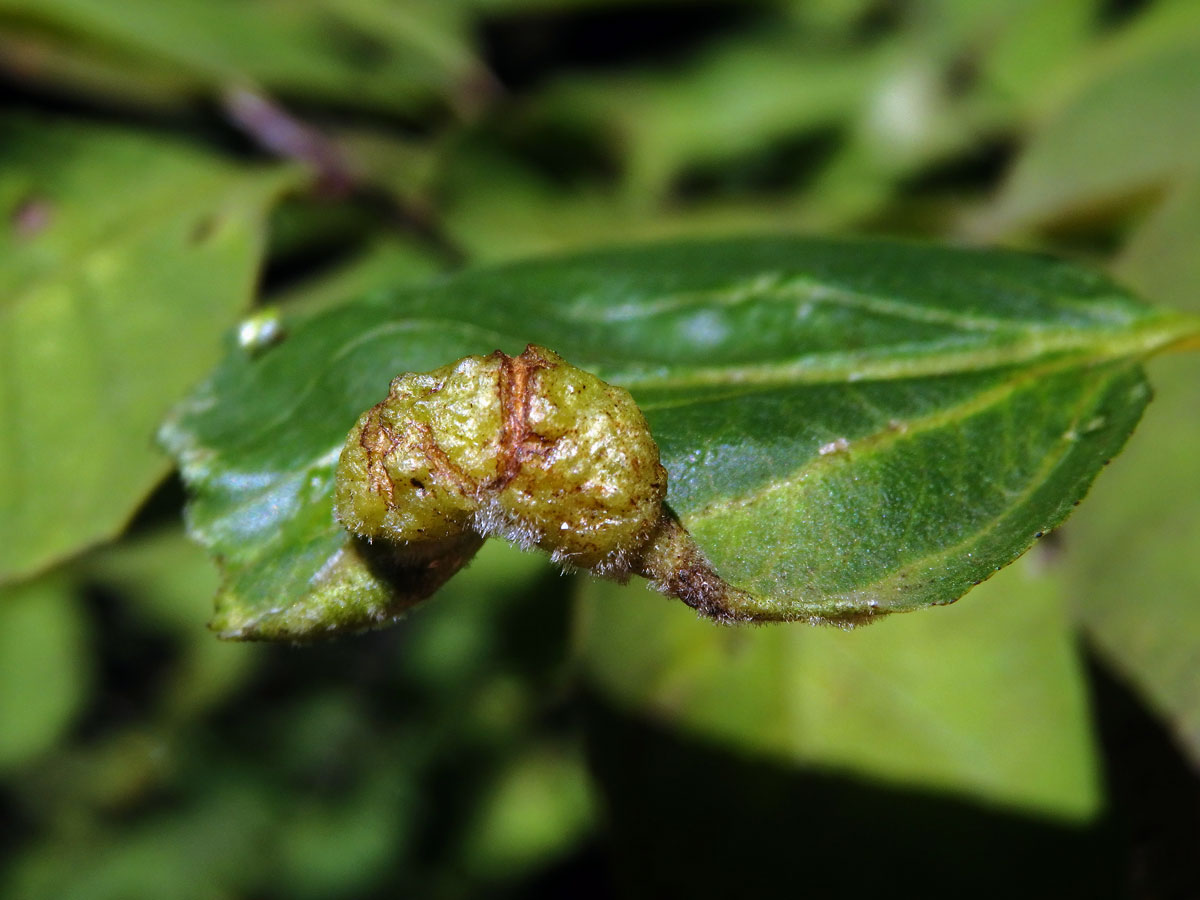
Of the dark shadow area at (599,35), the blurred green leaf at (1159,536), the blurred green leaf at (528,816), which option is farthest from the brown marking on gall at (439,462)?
the dark shadow area at (599,35)

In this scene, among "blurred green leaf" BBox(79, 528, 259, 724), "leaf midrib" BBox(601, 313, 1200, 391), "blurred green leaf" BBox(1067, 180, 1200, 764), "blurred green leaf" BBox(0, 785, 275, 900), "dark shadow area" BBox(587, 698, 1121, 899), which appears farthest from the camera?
"blurred green leaf" BBox(0, 785, 275, 900)

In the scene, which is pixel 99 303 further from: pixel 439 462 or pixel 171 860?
pixel 171 860

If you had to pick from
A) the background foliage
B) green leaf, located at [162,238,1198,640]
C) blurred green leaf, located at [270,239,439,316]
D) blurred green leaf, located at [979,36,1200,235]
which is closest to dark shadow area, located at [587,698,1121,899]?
the background foliage

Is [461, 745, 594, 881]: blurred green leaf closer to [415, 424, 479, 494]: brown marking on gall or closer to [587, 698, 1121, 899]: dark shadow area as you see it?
[587, 698, 1121, 899]: dark shadow area

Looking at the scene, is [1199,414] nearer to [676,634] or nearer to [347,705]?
[676,634]

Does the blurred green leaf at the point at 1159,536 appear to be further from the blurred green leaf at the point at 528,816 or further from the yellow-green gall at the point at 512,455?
the blurred green leaf at the point at 528,816

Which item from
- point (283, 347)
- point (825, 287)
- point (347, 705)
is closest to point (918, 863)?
point (825, 287)
